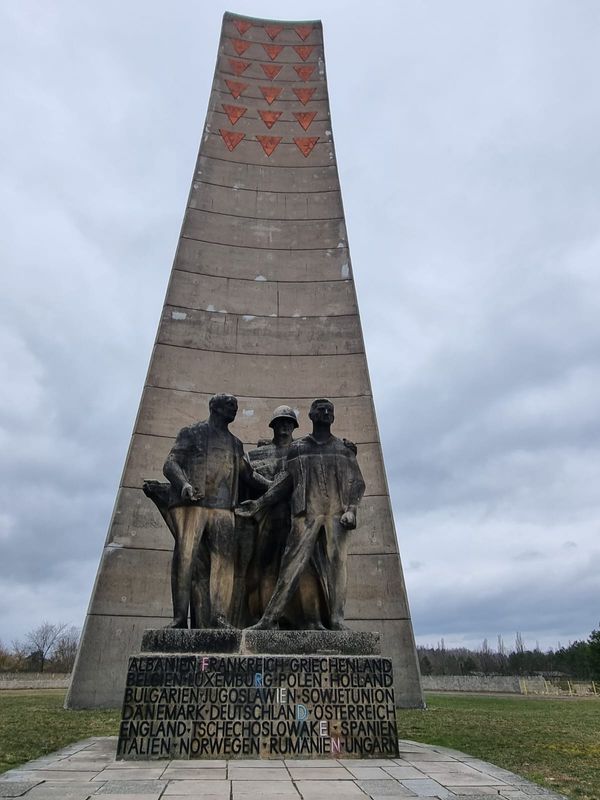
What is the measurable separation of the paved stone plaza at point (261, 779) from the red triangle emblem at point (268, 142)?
14730 millimetres

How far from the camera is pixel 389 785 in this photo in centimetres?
386

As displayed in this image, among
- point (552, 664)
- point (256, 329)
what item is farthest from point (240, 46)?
point (552, 664)

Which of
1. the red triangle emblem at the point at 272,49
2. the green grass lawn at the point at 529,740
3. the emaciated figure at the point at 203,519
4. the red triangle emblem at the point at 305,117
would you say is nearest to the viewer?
the green grass lawn at the point at 529,740

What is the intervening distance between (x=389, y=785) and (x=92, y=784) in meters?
1.87

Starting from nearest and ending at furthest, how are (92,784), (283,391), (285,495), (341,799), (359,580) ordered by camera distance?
1. (341,799)
2. (92,784)
3. (285,495)
4. (359,580)
5. (283,391)

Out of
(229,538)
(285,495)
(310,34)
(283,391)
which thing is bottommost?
(229,538)

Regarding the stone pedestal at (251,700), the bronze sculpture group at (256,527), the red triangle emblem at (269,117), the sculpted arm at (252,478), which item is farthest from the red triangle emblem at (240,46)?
the stone pedestal at (251,700)

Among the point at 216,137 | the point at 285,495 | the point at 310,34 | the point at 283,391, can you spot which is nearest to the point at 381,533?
the point at 283,391

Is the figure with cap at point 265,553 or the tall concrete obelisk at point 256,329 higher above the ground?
the tall concrete obelisk at point 256,329

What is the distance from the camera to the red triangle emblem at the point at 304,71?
17672 millimetres

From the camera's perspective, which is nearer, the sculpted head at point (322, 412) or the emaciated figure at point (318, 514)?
the emaciated figure at point (318, 514)

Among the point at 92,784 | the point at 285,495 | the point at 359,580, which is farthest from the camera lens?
the point at 359,580

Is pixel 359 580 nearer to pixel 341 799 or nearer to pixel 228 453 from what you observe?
pixel 228 453

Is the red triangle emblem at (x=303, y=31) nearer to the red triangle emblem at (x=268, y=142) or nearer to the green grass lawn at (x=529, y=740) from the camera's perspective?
the red triangle emblem at (x=268, y=142)
